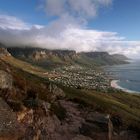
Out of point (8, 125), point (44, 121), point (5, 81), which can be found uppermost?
point (5, 81)

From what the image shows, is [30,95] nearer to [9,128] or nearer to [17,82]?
[17,82]

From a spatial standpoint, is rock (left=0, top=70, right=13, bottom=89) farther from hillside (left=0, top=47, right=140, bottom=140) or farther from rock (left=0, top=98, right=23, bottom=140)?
rock (left=0, top=98, right=23, bottom=140)

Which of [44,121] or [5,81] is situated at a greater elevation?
[5,81]

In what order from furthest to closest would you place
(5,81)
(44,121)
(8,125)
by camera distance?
(5,81) → (44,121) → (8,125)

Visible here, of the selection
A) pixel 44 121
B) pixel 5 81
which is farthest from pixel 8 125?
pixel 5 81

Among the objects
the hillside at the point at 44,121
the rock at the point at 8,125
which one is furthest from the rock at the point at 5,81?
the rock at the point at 8,125

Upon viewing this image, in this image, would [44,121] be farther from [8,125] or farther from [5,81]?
[8,125]

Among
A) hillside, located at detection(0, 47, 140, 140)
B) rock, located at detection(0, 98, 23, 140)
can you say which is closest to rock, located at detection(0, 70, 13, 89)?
hillside, located at detection(0, 47, 140, 140)

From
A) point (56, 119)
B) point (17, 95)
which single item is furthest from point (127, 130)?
point (17, 95)

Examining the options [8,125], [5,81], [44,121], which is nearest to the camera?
[8,125]
